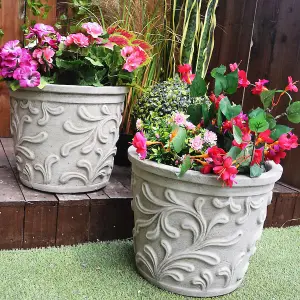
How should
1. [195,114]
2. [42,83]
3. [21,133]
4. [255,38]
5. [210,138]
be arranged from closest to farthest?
[210,138] < [195,114] < [42,83] < [21,133] < [255,38]

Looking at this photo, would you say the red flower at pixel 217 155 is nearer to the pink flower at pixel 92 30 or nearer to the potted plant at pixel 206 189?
the potted plant at pixel 206 189

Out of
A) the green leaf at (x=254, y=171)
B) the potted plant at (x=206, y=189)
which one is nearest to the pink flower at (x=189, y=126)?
the potted plant at (x=206, y=189)

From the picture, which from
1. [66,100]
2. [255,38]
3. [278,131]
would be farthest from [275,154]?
[255,38]

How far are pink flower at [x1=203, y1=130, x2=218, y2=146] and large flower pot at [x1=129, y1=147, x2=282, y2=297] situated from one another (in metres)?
0.12

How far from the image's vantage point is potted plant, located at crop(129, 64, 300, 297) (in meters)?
1.20

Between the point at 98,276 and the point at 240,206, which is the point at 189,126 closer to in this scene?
the point at 240,206

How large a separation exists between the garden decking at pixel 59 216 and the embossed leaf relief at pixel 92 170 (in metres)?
0.06

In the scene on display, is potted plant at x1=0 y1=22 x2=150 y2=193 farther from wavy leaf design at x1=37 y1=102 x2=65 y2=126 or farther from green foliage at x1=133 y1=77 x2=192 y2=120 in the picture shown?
green foliage at x1=133 y1=77 x2=192 y2=120

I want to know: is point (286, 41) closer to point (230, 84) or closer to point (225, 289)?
point (230, 84)

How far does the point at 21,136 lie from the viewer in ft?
5.21

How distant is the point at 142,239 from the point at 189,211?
0.21 metres

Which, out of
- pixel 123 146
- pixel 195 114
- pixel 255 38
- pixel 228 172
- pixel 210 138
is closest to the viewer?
pixel 228 172

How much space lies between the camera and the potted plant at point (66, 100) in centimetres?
149

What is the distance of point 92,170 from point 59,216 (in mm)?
213
